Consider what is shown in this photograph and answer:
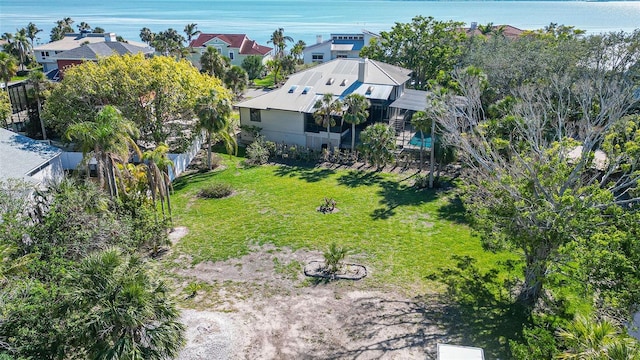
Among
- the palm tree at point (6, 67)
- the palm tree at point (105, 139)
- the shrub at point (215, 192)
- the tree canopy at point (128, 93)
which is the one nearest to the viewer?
the palm tree at point (105, 139)

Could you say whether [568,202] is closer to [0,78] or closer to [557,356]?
[557,356]

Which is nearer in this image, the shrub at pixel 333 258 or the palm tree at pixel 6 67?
the shrub at pixel 333 258

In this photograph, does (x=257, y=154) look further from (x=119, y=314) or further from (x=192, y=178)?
(x=119, y=314)

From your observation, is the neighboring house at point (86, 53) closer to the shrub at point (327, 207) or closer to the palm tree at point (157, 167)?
the palm tree at point (157, 167)

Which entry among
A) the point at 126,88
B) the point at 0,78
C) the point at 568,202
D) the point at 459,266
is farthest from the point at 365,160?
the point at 0,78

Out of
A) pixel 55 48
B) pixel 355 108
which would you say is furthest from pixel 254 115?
pixel 55 48

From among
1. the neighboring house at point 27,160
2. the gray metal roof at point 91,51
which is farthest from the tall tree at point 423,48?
the neighboring house at point 27,160
